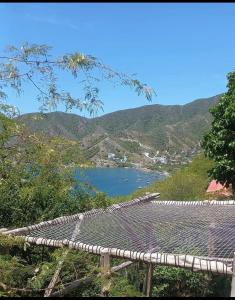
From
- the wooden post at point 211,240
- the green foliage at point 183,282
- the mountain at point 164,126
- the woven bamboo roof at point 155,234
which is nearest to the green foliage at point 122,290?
the woven bamboo roof at point 155,234

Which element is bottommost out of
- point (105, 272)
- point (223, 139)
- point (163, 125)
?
point (105, 272)

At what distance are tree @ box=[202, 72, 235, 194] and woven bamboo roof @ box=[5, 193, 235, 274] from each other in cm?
589

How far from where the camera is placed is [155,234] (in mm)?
5352

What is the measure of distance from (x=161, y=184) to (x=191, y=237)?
18.7 metres

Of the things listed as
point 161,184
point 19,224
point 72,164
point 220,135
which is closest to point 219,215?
point 72,164

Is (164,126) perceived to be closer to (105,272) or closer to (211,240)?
(211,240)

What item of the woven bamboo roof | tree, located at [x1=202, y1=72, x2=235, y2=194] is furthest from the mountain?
the woven bamboo roof

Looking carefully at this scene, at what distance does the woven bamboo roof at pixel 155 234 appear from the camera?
4.47 m

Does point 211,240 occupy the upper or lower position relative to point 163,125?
lower

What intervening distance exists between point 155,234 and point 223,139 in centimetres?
849

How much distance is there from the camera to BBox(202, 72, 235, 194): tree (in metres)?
13.1

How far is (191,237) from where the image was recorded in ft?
17.0

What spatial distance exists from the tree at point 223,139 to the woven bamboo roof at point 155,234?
5.89 metres

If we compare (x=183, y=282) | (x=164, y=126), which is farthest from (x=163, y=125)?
(x=183, y=282)
